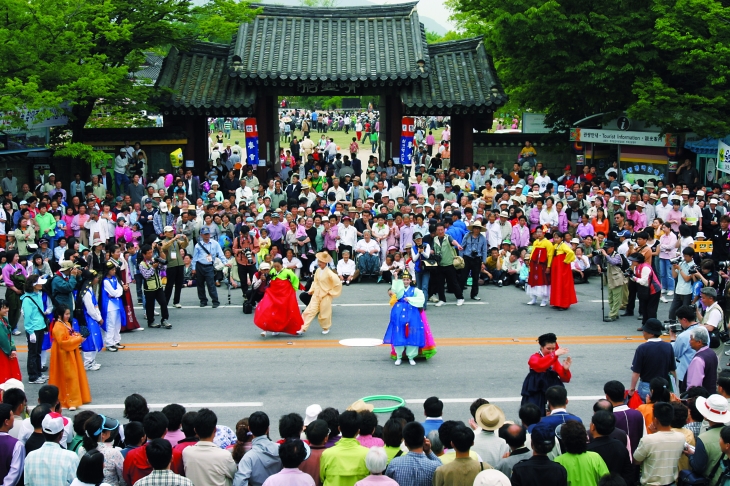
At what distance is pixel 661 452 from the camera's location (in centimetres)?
822

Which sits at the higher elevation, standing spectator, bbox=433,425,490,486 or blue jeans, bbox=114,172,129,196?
blue jeans, bbox=114,172,129,196

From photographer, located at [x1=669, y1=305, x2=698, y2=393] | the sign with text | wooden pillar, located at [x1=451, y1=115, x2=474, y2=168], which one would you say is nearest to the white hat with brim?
photographer, located at [x1=669, y1=305, x2=698, y2=393]

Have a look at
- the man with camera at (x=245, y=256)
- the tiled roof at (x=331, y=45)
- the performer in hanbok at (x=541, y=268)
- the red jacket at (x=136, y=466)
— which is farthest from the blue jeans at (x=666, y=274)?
the red jacket at (x=136, y=466)

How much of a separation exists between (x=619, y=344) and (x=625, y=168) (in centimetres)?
1327

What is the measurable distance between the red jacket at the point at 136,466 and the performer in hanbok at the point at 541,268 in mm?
11948

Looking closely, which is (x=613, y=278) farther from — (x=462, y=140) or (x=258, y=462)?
(x=462, y=140)

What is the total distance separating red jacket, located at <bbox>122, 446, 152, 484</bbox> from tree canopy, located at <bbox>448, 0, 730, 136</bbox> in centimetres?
2032

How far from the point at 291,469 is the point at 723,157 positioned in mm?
20260

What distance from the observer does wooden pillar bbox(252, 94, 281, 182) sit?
90.5 feet

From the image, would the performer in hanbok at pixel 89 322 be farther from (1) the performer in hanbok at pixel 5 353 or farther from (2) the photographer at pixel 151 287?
(2) the photographer at pixel 151 287

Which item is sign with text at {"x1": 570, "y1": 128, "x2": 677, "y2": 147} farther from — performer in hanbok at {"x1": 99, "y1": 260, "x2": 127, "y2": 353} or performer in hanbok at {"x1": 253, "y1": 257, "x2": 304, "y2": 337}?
performer in hanbok at {"x1": 99, "y1": 260, "x2": 127, "y2": 353}

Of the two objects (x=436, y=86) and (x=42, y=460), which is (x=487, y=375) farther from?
(x=436, y=86)

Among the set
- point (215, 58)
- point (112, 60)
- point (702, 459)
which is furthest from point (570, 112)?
point (702, 459)

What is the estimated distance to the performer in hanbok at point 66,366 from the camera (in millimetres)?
12906
